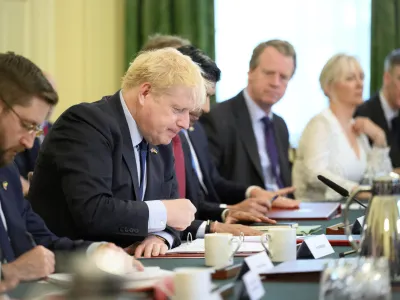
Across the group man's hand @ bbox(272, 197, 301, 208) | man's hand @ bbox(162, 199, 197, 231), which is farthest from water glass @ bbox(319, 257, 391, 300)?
man's hand @ bbox(272, 197, 301, 208)

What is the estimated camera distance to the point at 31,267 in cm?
215

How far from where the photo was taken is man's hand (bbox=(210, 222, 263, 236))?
10.2 ft

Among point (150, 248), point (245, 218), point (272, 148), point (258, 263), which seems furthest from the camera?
point (272, 148)

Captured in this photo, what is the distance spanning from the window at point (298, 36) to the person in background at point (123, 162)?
4.00 meters

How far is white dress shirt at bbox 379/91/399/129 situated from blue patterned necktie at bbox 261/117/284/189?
1482 mm

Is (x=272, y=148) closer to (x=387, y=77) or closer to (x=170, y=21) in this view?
(x=387, y=77)

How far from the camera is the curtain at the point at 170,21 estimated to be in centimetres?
695

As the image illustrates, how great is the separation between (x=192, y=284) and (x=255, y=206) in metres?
2.27

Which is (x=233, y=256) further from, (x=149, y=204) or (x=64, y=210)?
(x=64, y=210)

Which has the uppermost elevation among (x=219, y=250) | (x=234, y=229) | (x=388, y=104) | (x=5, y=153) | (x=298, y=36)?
(x=298, y=36)

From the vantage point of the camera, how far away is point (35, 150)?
5539 millimetres

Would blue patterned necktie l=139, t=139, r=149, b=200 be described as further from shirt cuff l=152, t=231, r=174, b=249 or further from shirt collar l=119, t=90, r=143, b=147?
shirt cuff l=152, t=231, r=174, b=249

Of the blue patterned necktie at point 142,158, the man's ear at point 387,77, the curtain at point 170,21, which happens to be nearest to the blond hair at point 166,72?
the blue patterned necktie at point 142,158

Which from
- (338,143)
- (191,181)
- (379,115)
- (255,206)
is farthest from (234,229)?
(379,115)
